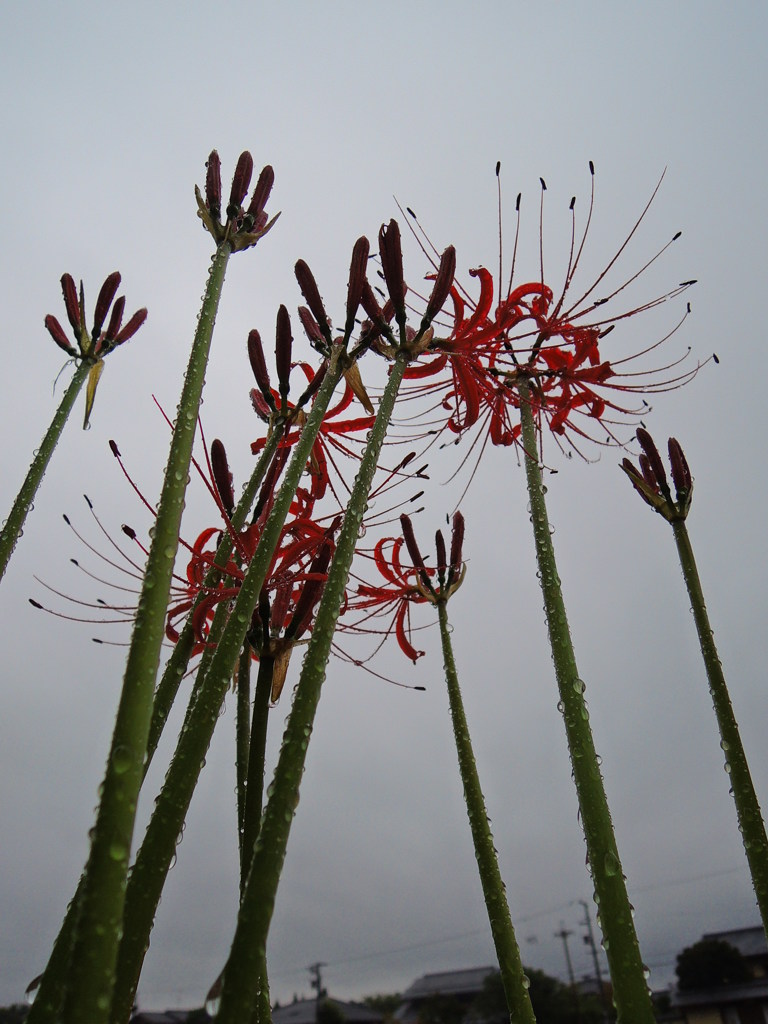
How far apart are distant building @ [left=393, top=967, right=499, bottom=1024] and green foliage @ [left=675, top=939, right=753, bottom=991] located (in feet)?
58.0

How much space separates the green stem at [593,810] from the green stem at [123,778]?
2.99 feet

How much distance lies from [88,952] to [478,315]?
6.87 ft

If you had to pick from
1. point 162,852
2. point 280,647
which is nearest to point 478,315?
point 280,647

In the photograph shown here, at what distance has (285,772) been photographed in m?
1.24

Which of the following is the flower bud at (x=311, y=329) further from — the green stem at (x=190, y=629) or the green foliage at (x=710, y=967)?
the green foliage at (x=710, y=967)

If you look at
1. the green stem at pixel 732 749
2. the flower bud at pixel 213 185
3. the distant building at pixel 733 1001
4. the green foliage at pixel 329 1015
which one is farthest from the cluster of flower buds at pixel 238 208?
the green foliage at pixel 329 1015

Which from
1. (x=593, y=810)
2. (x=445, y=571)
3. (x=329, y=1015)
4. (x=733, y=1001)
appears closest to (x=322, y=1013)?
(x=329, y=1015)

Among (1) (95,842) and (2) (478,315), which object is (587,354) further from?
(1) (95,842)

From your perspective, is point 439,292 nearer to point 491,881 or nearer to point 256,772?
point 256,772

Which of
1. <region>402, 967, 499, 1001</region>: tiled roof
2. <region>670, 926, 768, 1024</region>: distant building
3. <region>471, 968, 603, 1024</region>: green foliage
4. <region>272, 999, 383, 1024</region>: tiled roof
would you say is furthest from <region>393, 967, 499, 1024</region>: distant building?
A: <region>670, 926, 768, 1024</region>: distant building

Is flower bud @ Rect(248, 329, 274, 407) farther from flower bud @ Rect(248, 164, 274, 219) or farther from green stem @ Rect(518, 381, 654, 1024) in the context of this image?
green stem @ Rect(518, 381, 654, 1024)

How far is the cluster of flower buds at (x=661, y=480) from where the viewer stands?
101 inches

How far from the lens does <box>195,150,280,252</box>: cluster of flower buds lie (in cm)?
198

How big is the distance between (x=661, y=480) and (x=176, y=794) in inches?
80.7
